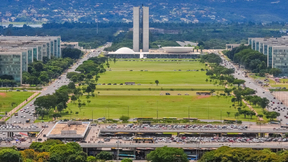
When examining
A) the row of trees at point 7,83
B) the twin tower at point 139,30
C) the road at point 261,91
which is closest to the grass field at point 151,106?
the road at point 261,91

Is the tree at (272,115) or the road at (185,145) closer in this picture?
the road at (185,145)

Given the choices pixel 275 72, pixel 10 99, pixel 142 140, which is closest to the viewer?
pixel 142 140

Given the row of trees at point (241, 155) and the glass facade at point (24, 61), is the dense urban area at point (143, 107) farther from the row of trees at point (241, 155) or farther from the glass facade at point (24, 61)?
the glass facade at point (24, 61)

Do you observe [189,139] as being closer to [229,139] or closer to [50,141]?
[229,139]

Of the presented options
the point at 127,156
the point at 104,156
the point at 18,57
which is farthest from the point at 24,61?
the point at 104,156

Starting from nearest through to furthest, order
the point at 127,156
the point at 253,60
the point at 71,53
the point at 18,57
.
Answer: the point at 127,156 < the point at 18,57 < the point at 253,60 < the point at 71,53

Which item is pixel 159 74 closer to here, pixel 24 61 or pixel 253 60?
pixel 253 60

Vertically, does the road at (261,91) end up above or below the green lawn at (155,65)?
below
